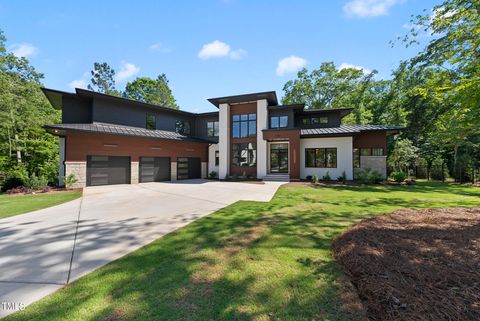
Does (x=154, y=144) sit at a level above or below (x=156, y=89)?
below

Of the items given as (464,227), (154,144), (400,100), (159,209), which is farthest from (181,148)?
(400,100)

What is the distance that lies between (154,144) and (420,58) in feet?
84.1

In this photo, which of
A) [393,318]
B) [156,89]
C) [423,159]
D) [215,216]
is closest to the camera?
[393,318]

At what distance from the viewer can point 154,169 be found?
18078 millimetres

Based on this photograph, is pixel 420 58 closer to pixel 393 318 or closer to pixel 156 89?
pixel 393 318

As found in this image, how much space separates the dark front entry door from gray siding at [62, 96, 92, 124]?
15881 millimetres

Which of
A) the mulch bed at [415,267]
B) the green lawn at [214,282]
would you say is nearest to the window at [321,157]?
the mulch bed at [415,267]

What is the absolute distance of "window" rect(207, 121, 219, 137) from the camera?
22.6m

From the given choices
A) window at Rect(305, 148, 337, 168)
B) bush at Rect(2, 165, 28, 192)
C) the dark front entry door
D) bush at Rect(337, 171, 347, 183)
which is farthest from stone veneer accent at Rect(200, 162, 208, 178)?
bush at Rect(2, 165, 28, 192)

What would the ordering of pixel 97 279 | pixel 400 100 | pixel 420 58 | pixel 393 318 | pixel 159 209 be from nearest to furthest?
pixel 393 318 → pixel 97 279 → pixel 159 209 → pixel 420 58 → pixel 400 100

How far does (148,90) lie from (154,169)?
1160 inches

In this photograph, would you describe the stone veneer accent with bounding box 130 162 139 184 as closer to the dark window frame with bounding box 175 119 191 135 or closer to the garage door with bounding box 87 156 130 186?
the garage door with bounding box 87 156 130 186

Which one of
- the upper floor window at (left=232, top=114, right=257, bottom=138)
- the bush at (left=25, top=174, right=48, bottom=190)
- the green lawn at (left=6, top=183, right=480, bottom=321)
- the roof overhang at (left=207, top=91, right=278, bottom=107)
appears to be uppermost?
the roof overhang at (left=207, top=91, right=278, bottom=107)

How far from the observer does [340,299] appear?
250 cm
